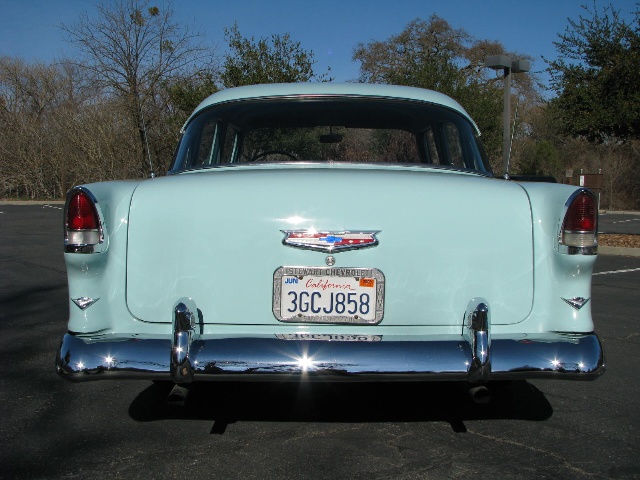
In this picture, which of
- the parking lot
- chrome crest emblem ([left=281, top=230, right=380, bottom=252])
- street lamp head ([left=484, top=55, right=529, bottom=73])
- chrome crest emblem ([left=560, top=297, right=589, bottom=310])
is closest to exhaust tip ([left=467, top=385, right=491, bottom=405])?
the parking lot

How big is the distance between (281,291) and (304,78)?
15.3 metres

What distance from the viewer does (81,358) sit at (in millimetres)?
2773

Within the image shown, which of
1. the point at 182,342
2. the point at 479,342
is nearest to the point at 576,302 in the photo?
the point at 479,342

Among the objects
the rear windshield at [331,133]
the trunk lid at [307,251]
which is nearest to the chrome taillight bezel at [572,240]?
the trunk lid at [307,251]

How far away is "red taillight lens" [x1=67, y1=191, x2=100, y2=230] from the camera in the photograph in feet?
9.64

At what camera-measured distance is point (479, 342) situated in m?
2.69

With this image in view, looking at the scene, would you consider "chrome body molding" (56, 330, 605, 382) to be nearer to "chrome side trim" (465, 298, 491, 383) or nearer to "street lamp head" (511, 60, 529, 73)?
"chrome side trim" (465, 298, 491, 383)

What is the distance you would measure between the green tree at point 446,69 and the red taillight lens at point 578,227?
17.5 metres

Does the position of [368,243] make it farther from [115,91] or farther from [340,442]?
[115,91]

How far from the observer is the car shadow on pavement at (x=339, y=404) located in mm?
3582

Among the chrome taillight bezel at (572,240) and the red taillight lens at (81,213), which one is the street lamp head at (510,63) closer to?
the chrome taillight bezel at (572,240)

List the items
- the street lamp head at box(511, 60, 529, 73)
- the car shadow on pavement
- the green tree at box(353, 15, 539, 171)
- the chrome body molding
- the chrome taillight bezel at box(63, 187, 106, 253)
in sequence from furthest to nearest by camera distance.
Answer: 1. the green tree at box(353, 15, 539, 171)
2. the street lamp head at box(511, 60, 529, 73)
3. the car shadow on pavement
4. the chrome taillight bezel at box(63, 187, 106, 253)
5. the chrome body molding

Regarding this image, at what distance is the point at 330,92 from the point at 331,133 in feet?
0.96

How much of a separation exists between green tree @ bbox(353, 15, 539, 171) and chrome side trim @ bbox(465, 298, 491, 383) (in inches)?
703
